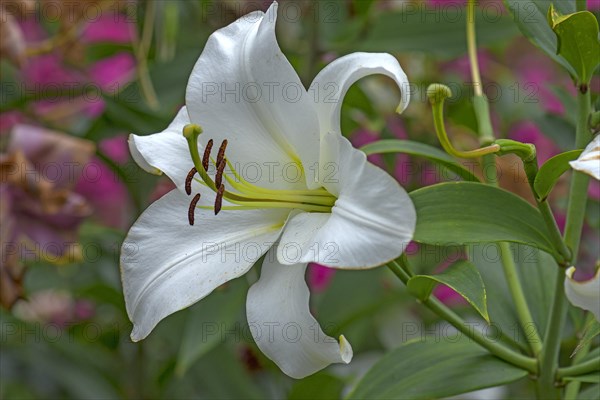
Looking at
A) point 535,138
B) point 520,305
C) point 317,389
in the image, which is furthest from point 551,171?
point 535,138

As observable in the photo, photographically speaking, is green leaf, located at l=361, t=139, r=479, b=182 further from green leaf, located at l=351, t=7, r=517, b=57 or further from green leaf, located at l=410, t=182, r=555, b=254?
green leaf, located at l=351, t=7, r=517, b=57

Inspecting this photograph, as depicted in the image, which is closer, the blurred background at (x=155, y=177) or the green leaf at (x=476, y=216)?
the green leaf at (x=476, y=216)

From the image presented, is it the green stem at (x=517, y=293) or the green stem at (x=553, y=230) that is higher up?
the green stem at (x=553, y=230)

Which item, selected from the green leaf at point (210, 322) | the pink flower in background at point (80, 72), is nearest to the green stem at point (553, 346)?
the green leaf at point (210, 322)

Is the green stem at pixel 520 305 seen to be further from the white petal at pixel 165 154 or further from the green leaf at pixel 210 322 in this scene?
the green leaf at pixel 210 322

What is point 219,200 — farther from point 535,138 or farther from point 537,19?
point 535,138
